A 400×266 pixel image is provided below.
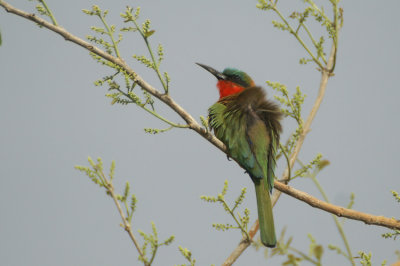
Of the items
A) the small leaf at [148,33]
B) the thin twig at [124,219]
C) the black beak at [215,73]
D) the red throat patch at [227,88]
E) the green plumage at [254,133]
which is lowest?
the thin twig at [124,219]

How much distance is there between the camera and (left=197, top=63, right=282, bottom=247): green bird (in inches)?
75.5

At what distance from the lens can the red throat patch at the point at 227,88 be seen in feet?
8.71

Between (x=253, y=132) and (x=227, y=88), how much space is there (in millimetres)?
699

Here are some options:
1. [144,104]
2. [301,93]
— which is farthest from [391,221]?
[144,104]

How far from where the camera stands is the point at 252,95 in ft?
6.34

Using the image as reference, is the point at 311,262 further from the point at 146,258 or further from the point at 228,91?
the point at 228,91

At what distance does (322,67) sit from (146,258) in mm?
1243

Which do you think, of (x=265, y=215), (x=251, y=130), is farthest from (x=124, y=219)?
(x=251, y=130)

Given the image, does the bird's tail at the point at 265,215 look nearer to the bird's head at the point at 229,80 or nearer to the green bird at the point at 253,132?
the green bird at the point at 253,132

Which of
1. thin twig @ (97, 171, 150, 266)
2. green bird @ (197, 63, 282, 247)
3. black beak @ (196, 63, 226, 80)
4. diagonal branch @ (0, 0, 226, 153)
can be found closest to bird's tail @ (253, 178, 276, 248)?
green bird @ (197, 63, 282, 247)

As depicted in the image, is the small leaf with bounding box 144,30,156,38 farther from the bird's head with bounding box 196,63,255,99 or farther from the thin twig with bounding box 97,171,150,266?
the bird's head with bounding box 196,63,255,99

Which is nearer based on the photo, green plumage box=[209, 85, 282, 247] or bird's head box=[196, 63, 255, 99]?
green plumage box=[209, 85, 282, 247]

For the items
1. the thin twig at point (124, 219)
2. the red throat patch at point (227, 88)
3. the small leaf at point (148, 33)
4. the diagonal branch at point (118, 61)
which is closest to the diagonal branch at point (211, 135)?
the diagonal branch at point (118, 61)

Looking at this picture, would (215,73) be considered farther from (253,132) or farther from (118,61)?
(118,61)
